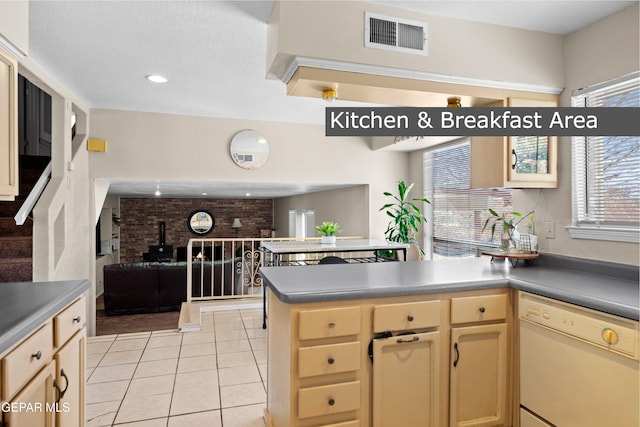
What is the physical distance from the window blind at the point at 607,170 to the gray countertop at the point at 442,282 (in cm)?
38

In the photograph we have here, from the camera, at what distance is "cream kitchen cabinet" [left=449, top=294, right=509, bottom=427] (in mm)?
1941

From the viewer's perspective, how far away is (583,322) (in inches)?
65.6

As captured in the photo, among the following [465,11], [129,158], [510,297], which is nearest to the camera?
[510,297]

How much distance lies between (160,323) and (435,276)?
420 cm

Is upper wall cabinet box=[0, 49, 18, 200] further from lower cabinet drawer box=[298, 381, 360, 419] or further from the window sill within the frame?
the window sill

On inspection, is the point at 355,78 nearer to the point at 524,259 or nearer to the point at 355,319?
the point at 355,319

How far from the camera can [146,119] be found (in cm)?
429

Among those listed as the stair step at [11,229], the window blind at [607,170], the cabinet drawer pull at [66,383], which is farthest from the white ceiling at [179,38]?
the cabinet drawer pull at [66,383]

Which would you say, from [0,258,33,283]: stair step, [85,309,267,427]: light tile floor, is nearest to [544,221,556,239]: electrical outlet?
[85,309,267,427]: light tile floor

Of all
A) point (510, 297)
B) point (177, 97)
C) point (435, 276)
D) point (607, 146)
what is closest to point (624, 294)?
point (510, 297)

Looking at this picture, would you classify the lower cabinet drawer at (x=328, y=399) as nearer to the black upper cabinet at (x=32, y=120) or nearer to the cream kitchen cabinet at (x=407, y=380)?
the cream kitchen cabinet at (x=407, y=380)

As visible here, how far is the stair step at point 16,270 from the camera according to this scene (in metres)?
3.04

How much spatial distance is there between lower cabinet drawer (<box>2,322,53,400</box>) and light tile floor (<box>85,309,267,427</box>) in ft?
3.70

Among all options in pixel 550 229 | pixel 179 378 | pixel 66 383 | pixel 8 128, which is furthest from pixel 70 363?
pixel 550 229
